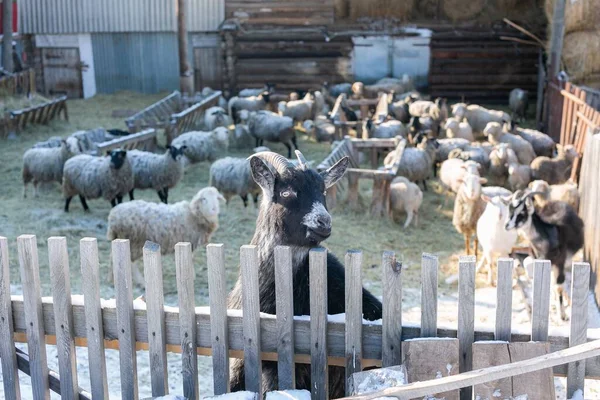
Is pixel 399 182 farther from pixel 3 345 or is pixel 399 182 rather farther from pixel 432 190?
pixel 3 345

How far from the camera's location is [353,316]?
10.5 ft

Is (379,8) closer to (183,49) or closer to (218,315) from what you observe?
(183,49)

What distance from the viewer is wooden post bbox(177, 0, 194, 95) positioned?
20484mm

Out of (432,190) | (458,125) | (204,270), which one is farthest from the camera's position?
(458,125)

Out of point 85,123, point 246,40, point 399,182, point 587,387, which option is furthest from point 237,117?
point 587,387

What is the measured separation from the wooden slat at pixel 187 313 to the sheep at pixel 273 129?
13.6 meters

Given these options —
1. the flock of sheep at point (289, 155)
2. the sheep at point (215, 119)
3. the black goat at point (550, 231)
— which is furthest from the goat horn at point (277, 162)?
the sheep at point (215, 119)

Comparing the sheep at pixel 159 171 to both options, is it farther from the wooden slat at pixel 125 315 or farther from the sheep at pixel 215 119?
the wooden slat at pixel 125 315

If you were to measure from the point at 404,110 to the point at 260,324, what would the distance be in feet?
52.5

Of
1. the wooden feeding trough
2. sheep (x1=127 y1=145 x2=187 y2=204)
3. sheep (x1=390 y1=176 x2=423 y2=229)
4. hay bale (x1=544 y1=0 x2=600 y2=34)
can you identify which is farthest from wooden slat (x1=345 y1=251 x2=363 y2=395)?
hay bale (x1=544 y1=0 x2=600 y2=34)

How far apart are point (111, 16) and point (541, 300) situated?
24212mm

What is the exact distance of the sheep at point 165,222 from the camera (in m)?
8.75

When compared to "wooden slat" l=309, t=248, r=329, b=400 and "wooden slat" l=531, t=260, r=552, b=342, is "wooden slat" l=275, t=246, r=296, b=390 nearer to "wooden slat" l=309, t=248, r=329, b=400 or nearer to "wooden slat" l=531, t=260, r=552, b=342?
"wooden slat" l=309, t=248, r=329, b=400

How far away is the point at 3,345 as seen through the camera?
3662mm
